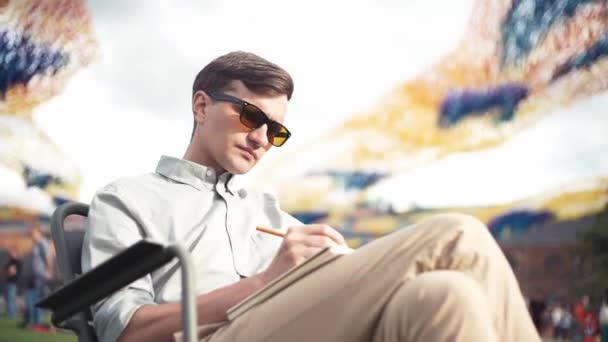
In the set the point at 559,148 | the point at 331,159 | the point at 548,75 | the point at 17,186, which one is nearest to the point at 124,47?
the point at 17,186

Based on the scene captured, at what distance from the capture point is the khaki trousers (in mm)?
1009

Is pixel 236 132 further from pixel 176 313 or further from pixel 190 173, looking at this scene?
pixel 176 313

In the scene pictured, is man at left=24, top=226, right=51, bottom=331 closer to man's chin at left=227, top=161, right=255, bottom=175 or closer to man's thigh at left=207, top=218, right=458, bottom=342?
man's chin at left=227, top=161, right=255, bottom=175

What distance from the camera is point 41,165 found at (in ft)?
39.6

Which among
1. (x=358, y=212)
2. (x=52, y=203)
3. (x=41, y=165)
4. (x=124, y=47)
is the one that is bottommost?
(x=358, y=212)

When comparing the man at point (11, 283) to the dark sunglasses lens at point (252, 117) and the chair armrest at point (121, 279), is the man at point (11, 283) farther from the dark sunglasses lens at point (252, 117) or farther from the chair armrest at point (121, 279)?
the chair armrest at point (121, 279)

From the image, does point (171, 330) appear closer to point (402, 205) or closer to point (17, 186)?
point (17, 186)

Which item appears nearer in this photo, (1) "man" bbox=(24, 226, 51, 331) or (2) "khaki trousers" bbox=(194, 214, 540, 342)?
(2) "khaki trousers" bbox=(194, 214, 540, 342)

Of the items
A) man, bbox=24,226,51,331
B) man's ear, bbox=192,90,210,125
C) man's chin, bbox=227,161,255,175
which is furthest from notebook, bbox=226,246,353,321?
man, bbox=24,226,51,331

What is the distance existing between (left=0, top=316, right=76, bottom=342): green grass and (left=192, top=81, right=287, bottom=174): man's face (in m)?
6.55

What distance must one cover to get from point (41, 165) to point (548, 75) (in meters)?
8.36

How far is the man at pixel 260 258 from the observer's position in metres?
1.03

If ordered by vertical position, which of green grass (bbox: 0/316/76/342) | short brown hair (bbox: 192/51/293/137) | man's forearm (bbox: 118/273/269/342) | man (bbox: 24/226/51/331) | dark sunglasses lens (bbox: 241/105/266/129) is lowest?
green grass (bbox: 0/316/76/342)

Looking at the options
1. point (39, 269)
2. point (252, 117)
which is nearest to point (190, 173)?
point (252, 117)
